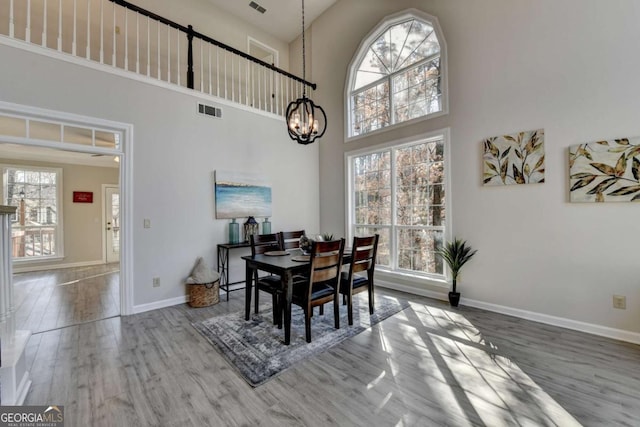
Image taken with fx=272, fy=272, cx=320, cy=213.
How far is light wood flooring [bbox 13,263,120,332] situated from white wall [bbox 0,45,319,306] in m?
0.72

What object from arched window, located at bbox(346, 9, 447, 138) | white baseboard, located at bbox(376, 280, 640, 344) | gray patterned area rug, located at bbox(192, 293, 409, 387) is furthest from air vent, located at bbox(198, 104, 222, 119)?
white baseboard, located at bbox(376, 280, 640, 344)

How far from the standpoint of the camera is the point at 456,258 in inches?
139

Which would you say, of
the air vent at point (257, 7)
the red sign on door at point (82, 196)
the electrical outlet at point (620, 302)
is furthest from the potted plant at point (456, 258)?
the red sign on door at point (82, 196)

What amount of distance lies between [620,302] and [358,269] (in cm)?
251

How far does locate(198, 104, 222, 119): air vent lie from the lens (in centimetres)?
405

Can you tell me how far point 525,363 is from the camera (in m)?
2.23

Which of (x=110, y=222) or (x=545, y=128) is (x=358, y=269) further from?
(x=110, y=222)

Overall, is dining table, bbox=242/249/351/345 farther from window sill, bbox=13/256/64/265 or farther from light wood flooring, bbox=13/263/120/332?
window sill, bbox=13/256/64/265

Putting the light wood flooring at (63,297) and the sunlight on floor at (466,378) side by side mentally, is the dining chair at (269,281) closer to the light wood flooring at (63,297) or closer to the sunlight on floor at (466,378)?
the sunlight on floor at (466,378)

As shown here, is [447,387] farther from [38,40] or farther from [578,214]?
[38,40]

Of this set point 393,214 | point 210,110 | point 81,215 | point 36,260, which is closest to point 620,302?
point 393,214

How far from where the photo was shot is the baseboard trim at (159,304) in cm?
345

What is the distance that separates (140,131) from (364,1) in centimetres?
429

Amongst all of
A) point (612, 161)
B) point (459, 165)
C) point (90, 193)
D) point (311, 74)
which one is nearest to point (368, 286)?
point (459, 165)
